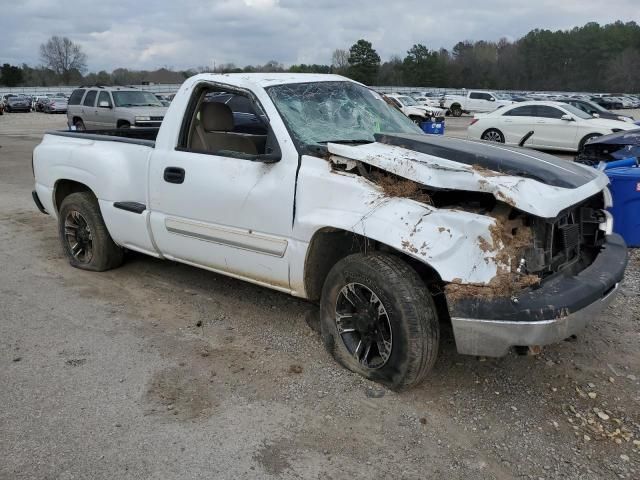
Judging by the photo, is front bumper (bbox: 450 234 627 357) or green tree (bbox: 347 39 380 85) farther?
green tree (bbox: 347 39 380 85)

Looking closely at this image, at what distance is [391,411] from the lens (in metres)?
3.30

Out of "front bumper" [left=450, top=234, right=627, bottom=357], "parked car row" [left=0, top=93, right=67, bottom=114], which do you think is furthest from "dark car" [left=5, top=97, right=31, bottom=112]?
"front bumper" [left=450, top=234, right=627, bottom=357]

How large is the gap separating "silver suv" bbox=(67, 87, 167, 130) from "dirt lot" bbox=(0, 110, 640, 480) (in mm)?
13434

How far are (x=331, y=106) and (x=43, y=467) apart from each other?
2970 millimetres

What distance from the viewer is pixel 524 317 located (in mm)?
2939

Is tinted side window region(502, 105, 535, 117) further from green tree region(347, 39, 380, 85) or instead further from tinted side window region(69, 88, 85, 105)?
green tree region(347, 39, 380, 85)

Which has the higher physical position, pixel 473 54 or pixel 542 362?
pixel 473 54

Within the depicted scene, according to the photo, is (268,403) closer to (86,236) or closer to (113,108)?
(86,236)

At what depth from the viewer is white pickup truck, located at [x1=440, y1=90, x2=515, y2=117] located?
4003 centimetres

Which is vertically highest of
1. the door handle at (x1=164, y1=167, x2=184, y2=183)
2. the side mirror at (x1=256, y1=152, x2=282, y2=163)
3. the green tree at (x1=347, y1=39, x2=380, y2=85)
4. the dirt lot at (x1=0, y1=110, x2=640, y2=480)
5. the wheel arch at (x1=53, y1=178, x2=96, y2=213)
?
the green tree at (x1=347, y1=39, x2=380, y2=85)

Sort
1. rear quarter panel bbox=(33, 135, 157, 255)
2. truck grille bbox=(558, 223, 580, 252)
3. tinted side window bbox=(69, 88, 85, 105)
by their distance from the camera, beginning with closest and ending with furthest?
truck grille bbox=(558, 223, 580, 252) < rear quarter panel bbox=(33, 135, 157, 255) < tinted side window bbox=(69, 88, 85, 105)

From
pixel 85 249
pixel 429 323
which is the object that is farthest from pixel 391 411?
pixel 85 249

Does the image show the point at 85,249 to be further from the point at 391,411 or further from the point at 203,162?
the point at 391,411

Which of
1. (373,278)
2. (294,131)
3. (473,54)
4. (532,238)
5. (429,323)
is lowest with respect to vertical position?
(429,323)
